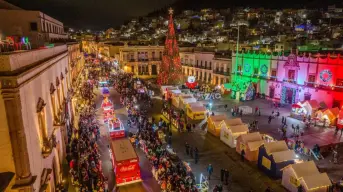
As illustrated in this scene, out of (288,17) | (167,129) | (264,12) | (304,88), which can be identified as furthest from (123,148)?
(264,12)

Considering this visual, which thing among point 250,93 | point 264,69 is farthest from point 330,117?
point 264,69

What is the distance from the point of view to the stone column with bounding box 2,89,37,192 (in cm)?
673

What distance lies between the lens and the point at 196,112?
87.4 ft

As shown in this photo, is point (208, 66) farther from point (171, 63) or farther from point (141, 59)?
point (141, 59)

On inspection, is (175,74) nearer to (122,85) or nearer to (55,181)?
(122,85)

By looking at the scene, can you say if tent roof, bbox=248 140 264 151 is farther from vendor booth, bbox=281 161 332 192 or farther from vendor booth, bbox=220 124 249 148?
vendor booth, bbox=281 161 332 192

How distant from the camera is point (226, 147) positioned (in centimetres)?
2039

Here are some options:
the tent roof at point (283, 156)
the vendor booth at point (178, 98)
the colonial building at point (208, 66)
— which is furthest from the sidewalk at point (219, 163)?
the colonial building at point (208, 66)

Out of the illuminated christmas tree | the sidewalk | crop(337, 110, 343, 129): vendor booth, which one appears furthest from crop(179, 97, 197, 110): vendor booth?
crop(337, 110, 343, 129): vendor booth

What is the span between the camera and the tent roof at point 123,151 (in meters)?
14.5

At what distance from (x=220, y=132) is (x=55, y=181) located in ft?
44.8

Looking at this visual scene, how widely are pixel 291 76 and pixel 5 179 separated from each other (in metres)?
31.7

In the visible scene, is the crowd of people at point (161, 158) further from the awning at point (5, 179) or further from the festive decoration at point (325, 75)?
the festive decoration at point (325, 75)

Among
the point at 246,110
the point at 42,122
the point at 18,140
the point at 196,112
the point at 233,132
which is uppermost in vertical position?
the point at 18,140
